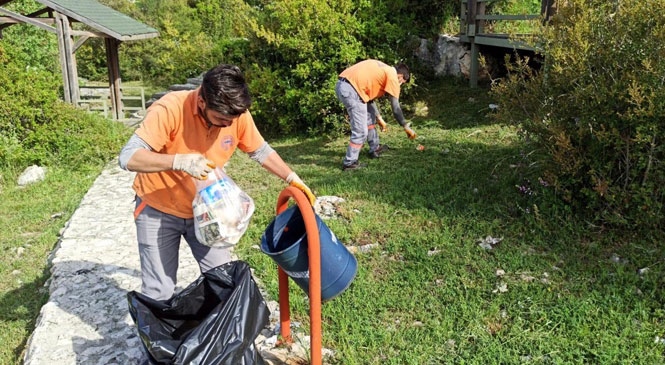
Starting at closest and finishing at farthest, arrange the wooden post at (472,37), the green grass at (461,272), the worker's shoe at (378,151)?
the green grass at (461,272) < the worker's shoe at (378,151) < the wooden post at (472,37)

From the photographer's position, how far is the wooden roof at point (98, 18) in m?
11.5

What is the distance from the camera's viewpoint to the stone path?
11.3 ft

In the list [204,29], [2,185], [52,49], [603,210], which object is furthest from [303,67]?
[204,29]

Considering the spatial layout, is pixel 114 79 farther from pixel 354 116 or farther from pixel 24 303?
pixel 24 303

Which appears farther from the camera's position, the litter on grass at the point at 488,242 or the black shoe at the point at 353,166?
the black shoe at the point at 353,166

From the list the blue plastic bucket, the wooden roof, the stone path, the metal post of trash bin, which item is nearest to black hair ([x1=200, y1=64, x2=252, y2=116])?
the metal post of trash bin

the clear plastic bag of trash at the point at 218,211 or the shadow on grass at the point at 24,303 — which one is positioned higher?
the clear plastic bag of trash at the point at 218,211

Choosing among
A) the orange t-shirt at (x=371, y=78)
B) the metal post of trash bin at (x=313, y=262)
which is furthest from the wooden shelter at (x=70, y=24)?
the metal post of trash bin at (x=313, y=262)

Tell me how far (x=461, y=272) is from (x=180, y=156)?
8.08 ft

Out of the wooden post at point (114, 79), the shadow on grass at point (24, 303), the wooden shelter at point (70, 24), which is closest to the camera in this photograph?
the shadow on grass at point (24, 303)

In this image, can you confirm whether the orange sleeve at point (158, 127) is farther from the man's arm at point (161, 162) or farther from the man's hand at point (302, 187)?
the man's hand at point (302, 187)

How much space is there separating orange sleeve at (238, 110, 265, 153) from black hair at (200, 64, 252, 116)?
0.41 metres

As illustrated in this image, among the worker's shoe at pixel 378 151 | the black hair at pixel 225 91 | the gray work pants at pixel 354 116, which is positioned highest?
the black hair at pixel 225 91

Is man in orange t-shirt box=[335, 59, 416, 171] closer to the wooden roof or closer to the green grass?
the green grass
